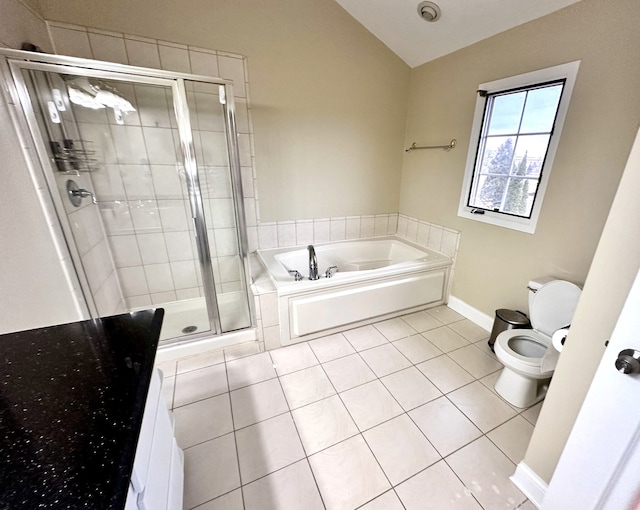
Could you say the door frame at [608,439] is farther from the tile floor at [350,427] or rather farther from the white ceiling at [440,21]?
the white ceiling at [440,21]

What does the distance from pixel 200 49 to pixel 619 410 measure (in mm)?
2904

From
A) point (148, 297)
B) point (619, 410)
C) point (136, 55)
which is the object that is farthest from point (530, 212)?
point (148, 297)

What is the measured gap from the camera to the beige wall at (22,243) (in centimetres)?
114

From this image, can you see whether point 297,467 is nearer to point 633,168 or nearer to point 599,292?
point 599,292

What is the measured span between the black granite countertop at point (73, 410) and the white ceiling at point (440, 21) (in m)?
2.63

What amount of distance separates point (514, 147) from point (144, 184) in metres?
2.90

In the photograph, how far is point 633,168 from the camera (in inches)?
28.6

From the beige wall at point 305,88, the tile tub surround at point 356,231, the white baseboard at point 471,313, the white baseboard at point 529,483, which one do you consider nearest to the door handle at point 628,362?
the white baseboard at point 529,483

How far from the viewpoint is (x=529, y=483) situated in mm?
1146

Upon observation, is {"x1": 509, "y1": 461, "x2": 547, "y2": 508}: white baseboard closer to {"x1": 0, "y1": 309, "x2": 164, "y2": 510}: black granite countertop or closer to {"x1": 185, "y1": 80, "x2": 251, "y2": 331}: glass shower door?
{"x1": 0, "y1": 309, "x2": 164, "y2": 510}: black granite countertop

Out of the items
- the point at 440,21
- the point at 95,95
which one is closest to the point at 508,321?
the point at 440,21

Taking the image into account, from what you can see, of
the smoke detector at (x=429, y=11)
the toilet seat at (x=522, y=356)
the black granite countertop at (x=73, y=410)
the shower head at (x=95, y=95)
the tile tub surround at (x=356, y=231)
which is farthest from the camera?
the tile tub surround at (x=356, y=231)

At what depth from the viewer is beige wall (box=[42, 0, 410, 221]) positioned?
6.20 ft

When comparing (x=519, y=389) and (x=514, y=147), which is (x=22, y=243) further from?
(x=514, y=147)
